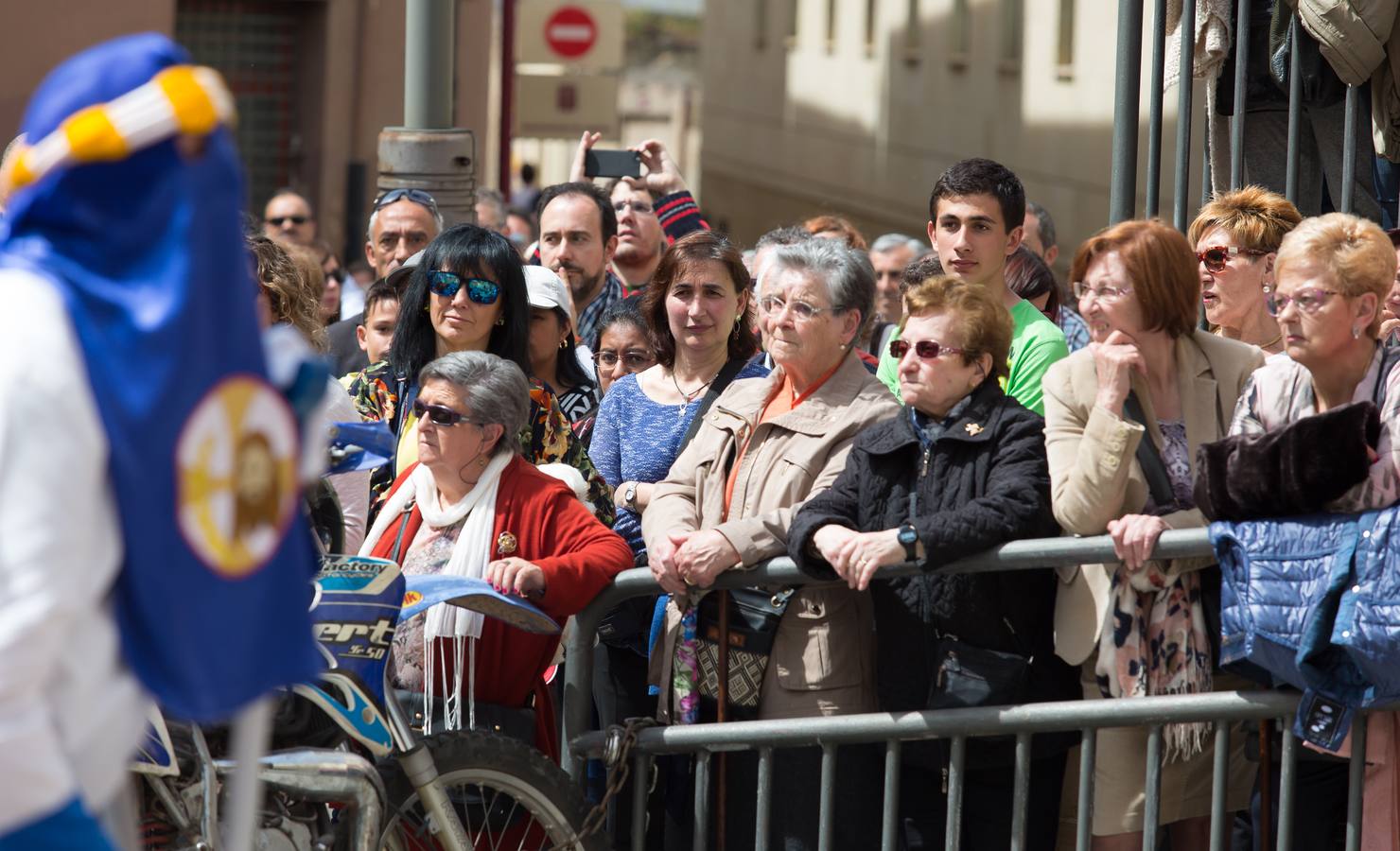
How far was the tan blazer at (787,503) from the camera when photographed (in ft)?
16.2

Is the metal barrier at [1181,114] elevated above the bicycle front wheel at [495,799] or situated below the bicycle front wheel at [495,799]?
above

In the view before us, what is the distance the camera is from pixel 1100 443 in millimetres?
4488

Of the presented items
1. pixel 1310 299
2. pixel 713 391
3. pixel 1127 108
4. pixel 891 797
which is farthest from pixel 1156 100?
pixel 891 797

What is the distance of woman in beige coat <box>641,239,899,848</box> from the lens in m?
4.93

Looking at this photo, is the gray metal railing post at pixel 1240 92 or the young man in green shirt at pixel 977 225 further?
the gray metal railing post at pixel 1240 92

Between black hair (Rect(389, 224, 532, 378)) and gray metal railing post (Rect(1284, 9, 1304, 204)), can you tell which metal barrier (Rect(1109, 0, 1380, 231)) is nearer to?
gray metal railing post (Rect(1284, 9, 1304, 204))

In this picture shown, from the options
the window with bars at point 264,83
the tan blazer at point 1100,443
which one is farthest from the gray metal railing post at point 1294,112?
the window with bars at point 264,83

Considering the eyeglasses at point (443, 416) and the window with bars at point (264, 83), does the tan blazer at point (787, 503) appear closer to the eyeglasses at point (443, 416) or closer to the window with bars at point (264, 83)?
the eyeglasses at point (443, 416)

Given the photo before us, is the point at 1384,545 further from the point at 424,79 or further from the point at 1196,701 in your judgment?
the point at 424,79

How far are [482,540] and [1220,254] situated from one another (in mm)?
2142

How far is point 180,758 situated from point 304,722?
325 millimetres

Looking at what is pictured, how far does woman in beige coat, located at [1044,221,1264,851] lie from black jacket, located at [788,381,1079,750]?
0.25ft

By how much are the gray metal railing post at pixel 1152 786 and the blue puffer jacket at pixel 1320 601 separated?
27cm

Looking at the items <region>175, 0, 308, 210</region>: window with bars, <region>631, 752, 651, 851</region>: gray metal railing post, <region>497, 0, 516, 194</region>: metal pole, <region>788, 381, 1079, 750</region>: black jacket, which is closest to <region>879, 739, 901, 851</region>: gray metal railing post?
<region>788, 381, 1079, 750</region>: black jacket
